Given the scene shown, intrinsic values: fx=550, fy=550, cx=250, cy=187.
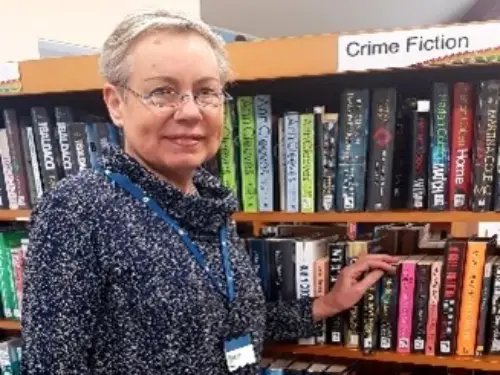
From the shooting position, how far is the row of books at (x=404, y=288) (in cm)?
111

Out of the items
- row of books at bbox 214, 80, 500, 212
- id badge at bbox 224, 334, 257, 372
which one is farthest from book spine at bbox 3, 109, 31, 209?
id badge at bbox 224, 334, 257, 372

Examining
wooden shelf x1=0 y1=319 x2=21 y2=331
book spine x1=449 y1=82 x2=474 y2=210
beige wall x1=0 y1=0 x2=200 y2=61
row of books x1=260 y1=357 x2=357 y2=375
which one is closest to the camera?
book spine x1=449 y1=82 x2=474 y2=210

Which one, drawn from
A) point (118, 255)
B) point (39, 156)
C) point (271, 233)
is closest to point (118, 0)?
point (39, 156)

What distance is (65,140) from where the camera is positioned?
→ 134cm

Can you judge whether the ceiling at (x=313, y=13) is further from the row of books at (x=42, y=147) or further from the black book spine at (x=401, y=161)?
the black book spine at (x=401, y=161)

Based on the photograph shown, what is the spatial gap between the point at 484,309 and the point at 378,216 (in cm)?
28

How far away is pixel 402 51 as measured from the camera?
1006mm

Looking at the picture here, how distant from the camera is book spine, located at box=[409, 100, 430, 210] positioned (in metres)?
1.09

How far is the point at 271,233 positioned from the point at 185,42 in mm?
644

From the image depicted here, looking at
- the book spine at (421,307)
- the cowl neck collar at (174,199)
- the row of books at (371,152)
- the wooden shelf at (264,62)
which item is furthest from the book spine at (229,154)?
the book spine at (421,307)

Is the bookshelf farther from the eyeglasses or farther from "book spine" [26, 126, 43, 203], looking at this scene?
the eyeglasses

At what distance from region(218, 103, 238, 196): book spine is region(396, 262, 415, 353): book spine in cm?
40

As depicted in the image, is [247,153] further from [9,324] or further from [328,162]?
[9,324]

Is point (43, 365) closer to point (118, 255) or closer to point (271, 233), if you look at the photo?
point (118, 255)
